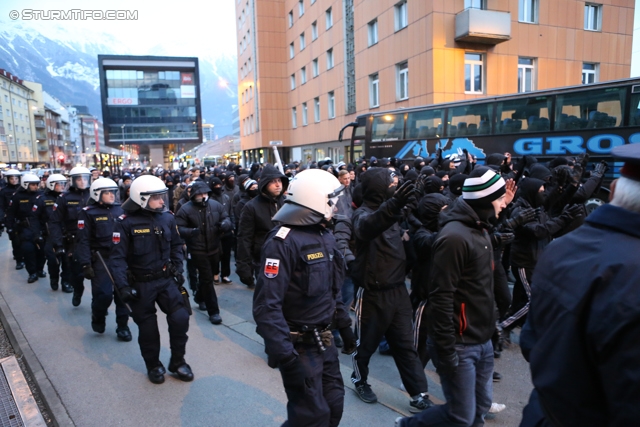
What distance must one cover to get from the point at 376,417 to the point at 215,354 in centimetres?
215

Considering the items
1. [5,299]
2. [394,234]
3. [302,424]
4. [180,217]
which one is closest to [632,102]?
[394,234]

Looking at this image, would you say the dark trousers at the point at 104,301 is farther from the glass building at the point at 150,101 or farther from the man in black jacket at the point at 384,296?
the glass building at the point at 150,101

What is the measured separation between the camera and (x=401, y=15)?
22.7 metres

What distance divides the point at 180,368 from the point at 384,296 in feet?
7.39

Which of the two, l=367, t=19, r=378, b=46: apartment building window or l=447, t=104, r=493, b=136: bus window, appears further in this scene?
l=367, t=19, r=378, b=46: apartment building window

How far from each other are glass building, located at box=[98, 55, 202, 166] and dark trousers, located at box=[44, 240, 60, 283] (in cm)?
7358

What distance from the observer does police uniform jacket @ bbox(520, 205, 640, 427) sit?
→ 1.23m

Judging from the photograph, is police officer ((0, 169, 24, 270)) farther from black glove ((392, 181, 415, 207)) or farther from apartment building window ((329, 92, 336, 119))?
apartment building window ((329, 92, 336, 119))

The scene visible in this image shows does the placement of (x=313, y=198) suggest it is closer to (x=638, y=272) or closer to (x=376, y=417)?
(x=638, y=272)

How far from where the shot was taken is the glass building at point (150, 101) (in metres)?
77.1

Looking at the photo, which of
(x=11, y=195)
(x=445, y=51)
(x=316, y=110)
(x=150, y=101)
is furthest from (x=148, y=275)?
(x=150, y=101)

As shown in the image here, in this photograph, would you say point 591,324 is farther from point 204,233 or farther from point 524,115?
point 524,115

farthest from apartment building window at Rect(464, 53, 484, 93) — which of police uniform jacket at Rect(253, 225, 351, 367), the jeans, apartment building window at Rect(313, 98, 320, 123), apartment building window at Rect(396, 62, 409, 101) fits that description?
police uniform jacket at Rect(253, 225, 351, 367)

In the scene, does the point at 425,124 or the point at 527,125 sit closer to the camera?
the point at 527,125
